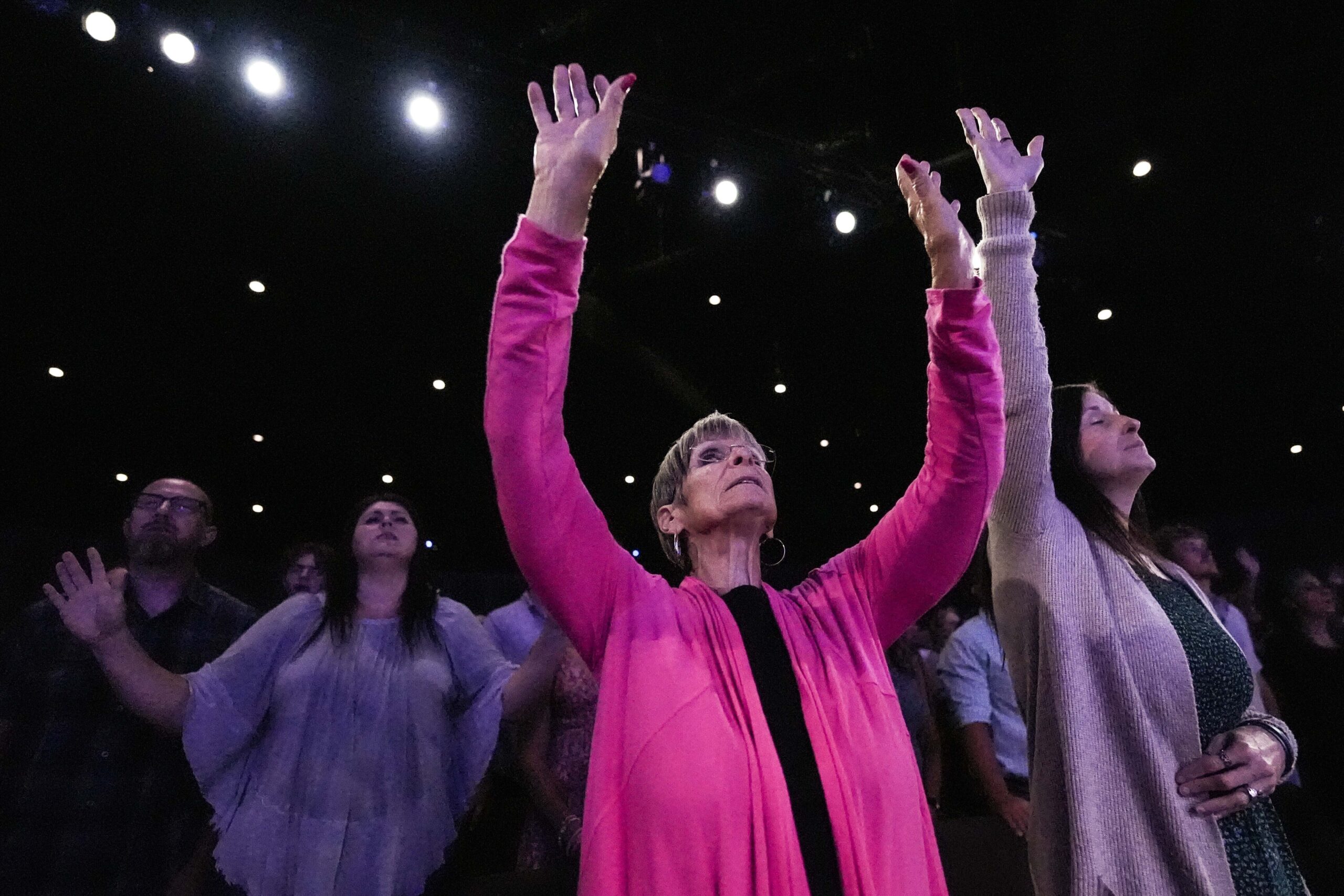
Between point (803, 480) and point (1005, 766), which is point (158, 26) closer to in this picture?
point (1005, 766)

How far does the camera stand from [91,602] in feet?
6.30

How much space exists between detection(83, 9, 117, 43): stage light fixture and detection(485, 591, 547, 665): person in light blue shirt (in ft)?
9.05

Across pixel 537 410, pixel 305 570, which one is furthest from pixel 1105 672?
pixel 305 570

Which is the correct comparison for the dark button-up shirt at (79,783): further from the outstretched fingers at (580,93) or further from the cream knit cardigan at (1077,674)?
the cream knit cardigan at (1077,674)

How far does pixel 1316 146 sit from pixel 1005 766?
3367 millimetres

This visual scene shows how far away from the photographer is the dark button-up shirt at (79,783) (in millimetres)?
2078

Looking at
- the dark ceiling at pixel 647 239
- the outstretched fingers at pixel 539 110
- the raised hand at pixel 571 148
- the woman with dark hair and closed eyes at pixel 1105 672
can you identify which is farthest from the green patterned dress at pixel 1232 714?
the dark ceiling at pixel 647 239

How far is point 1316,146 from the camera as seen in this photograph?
4.00m

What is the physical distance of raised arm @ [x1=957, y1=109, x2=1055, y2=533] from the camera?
148 cm

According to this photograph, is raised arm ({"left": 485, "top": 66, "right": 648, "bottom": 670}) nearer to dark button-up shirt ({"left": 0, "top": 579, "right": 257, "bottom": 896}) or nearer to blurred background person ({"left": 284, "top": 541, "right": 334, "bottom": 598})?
dark button-up shirt ({"left": 0, "top": 579, "right": 257, "bottom": 896})

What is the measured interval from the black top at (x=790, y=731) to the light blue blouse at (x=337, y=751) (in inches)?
43.6

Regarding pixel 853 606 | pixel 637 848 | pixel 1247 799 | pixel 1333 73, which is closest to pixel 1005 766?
pixel 1247 799

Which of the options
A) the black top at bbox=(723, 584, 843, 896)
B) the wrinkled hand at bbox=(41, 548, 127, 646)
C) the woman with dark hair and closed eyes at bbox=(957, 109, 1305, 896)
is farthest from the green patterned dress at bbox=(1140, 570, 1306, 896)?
the wrinkled hand at bbox=(41, 548, 127, 646)

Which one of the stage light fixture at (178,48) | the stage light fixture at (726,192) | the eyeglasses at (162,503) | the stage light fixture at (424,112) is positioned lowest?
the eyeglasses at (162,503)
